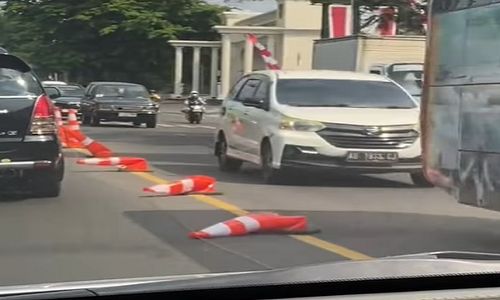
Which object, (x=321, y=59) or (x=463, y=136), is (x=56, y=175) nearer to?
(x=463, y=136)

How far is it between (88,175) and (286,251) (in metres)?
6.28

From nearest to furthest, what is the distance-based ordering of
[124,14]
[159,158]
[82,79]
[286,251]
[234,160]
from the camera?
1. [286,251]
2. [234,160]
3. [159,158]
4. [124,14]
5. [82,79]

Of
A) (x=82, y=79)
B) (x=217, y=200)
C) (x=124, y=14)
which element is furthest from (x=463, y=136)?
(x=82, y=79)

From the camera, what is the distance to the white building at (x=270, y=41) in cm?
2736

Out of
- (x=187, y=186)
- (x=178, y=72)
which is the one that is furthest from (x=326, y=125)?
(x=178, y=72)

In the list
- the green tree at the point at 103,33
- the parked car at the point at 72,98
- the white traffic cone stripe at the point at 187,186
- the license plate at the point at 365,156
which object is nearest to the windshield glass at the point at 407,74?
the green tree at the point at 103,33

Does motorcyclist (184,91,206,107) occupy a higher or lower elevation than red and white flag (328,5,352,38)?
lower

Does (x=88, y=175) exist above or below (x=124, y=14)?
below

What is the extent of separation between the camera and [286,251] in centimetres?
778

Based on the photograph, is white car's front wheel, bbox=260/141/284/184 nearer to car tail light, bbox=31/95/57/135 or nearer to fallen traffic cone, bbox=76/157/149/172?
fallen traffic cone, bbox=76/157/149/172

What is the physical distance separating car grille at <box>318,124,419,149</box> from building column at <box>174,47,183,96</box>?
341 inches

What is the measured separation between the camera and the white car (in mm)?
12078

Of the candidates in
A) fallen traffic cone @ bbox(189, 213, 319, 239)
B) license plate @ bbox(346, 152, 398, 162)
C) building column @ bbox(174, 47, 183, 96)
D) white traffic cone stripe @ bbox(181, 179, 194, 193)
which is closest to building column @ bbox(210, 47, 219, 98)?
building column @ bbox(174, 47, 183, 96)

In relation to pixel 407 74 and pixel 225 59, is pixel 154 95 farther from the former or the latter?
pixel 407 74
